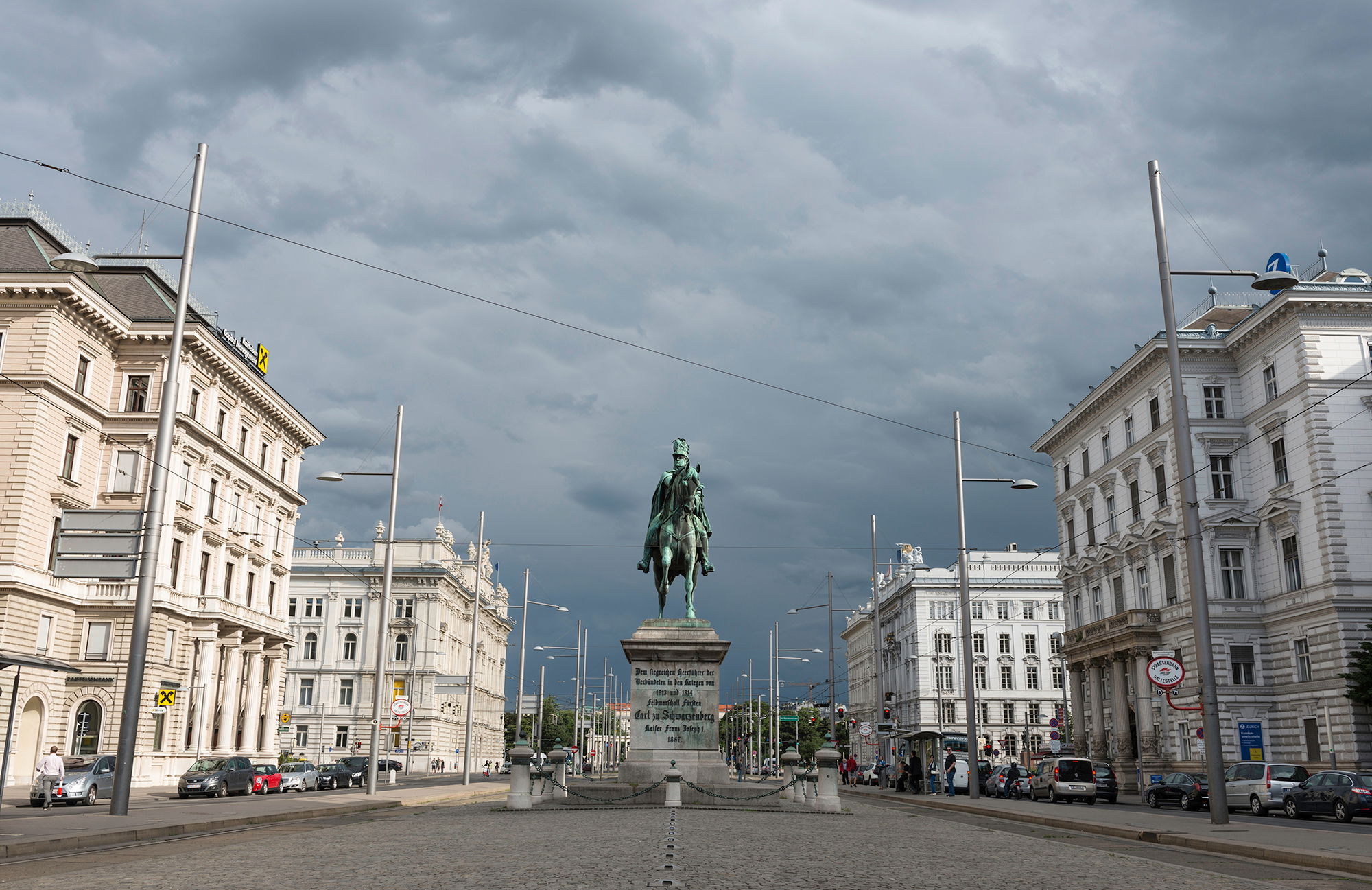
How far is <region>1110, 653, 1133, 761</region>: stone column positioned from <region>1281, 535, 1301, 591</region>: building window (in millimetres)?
9767

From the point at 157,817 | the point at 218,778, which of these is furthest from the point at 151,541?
the point at 218,778

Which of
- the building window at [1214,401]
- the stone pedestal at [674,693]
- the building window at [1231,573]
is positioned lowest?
the stone pedestal at [674,693]

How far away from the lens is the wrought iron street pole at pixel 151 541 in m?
21.5

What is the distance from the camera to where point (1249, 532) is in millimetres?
52969

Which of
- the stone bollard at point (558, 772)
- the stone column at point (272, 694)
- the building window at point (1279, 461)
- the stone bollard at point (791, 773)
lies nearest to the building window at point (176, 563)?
the stone column at point (272, 694)

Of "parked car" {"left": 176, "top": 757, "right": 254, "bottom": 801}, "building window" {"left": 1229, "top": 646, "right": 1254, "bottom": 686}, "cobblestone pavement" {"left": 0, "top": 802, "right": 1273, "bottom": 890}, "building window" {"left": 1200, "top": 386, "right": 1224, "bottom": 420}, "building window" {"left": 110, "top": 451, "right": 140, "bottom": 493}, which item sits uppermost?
"building window" {"left": 1200, "top": 386, "right": 1224, "bottom": 420}

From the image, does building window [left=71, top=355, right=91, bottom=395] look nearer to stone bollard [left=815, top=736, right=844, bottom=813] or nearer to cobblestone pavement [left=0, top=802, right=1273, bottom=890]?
cobblestone pavement [left=0, top=802, right=1273, bottom=890]

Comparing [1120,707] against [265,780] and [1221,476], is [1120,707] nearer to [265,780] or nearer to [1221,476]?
[1221,476]

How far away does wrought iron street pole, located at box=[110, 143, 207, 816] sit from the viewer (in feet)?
70.5

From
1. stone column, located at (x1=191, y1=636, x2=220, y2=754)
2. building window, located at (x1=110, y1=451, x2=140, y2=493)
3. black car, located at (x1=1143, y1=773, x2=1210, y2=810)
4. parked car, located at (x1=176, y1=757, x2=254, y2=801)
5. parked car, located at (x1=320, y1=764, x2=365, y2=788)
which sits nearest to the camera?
black car, located at (x1=1143, y1=773, x2=1210, y2=810)

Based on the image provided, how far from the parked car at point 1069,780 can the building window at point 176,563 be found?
133ft

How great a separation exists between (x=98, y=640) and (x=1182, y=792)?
44.2 m

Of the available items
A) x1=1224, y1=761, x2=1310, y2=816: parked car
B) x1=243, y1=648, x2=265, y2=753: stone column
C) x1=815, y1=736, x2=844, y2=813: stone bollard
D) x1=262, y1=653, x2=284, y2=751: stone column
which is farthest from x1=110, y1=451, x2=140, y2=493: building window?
x1=1224, y1=761, x2=1310, y2=816: parked car

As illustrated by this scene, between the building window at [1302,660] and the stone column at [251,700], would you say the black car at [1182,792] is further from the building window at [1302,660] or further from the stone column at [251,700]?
the stone column at [251,700]
